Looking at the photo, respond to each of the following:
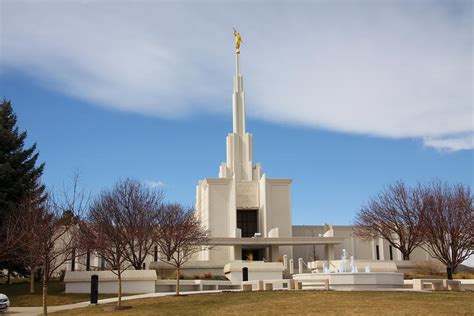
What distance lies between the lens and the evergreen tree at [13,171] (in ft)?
111

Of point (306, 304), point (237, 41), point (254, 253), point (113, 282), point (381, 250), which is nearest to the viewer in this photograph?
point (306, 304)

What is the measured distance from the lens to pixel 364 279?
25328mm

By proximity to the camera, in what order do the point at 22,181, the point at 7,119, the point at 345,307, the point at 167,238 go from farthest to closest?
the point at 167,238 < the point at 7,119 < the point at 22,181 < the point at 345,307

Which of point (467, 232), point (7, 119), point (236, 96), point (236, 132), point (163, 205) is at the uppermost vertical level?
point (236, 96)

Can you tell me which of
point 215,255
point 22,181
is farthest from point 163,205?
point 22,181

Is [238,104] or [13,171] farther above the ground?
[238,104]

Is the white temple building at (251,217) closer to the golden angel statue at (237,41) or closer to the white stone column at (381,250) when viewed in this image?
the white stone column at (381,250)

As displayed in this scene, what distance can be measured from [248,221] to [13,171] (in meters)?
28.8

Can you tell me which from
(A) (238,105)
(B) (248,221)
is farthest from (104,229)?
(A) (238,105)

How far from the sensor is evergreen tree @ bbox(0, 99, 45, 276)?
33781 millimetres

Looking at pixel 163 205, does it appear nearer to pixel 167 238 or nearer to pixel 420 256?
pixel 167 238

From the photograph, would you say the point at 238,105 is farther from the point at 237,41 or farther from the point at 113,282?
the point at 113,282

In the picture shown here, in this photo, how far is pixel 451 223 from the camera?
129 ft

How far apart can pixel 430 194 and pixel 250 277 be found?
54.3ft
